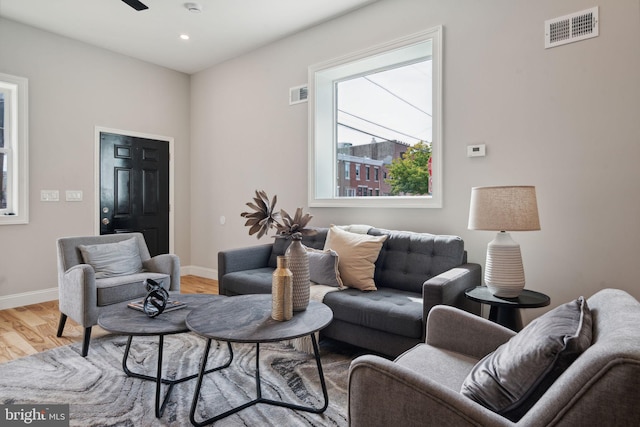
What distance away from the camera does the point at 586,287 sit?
8.22 ft

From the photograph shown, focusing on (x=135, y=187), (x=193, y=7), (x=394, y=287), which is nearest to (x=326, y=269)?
(x=394, y=287)

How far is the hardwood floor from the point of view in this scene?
277 centimetres

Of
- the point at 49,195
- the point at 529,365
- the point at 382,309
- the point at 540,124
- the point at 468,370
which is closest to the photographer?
the point at 529,365

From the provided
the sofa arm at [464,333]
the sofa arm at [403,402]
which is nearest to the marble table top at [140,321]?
the sofa arm at [403,402]

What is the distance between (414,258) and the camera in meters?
2.85

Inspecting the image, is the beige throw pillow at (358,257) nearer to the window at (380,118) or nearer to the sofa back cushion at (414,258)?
the sofa back cushion at (414,258)

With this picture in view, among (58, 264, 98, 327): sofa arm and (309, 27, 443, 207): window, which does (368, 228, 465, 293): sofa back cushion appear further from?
(58, 264, 98, 327): sofa arm

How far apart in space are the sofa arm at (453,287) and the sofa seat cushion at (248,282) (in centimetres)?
129

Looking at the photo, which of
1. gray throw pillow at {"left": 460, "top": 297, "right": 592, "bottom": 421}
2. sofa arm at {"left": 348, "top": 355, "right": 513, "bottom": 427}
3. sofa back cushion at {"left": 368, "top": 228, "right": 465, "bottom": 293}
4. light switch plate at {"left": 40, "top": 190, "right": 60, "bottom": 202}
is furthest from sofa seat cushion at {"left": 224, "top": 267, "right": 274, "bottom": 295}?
light switch plate at {"left": 40, "top": 190, "right": 60, "bottom": 202}

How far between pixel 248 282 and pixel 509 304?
191cm

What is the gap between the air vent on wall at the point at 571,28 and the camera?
246cm

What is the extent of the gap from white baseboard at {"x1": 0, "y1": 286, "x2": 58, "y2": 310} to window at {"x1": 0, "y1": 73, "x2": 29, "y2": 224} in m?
0.77

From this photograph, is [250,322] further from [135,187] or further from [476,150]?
[135,187]

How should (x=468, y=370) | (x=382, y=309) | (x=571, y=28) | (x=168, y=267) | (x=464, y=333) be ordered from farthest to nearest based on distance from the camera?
(x=168, y=267)
(x=571, y=28)
(x=382, y=309)
(x=464, y=333)
(x=468, y=370)
